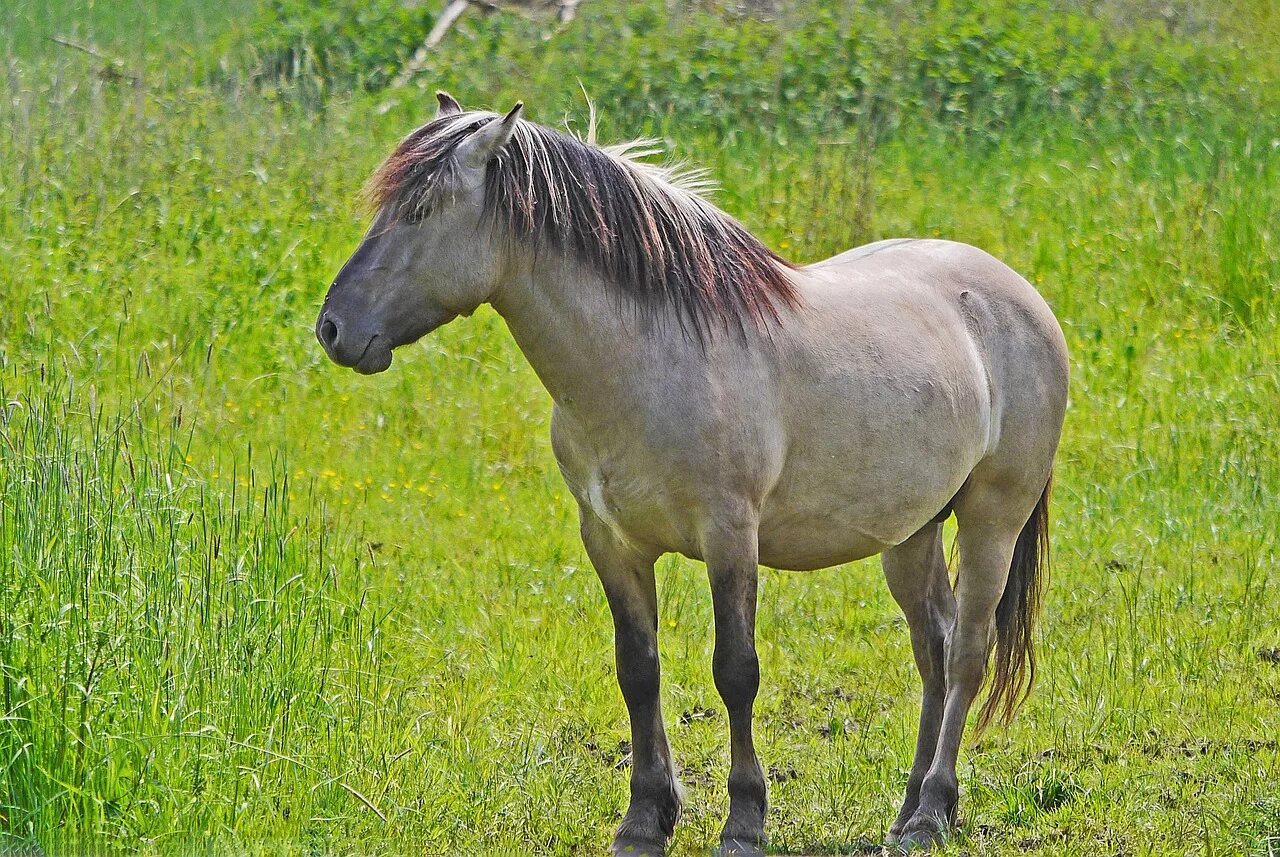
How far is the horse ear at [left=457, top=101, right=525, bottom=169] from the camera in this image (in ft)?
14.2

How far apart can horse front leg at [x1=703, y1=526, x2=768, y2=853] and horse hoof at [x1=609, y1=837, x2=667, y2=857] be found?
0.74ft

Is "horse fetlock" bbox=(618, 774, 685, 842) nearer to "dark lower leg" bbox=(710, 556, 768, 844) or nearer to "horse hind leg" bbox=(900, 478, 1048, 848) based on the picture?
"dark lower leg" bbox=(710, 556, 768, 844)

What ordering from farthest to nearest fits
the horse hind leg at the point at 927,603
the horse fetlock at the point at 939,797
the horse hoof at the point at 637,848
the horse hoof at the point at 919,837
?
the horse hind leg at the point at 927,603 < the horse fetlock at the point at 939,797 < the horse hoof at the point at 919,837 < the horse hoof at the point at 637,848

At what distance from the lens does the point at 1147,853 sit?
4805mm

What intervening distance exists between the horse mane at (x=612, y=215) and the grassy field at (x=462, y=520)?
1.24 m

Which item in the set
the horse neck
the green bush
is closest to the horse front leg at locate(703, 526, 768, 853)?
the horse neck

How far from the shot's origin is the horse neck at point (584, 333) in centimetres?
460

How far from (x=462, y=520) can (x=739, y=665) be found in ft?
12.2

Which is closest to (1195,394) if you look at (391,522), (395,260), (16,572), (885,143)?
(885,143)

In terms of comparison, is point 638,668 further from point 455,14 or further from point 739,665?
point 455,14

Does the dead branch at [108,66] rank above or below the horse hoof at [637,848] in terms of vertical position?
above

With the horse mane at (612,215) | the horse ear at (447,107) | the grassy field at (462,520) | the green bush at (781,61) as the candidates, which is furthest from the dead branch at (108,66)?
the horse mane at (612,215)

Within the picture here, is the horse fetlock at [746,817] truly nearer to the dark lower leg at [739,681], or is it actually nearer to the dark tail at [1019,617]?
the dark lower leg at [739,681]

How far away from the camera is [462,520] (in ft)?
26.9
